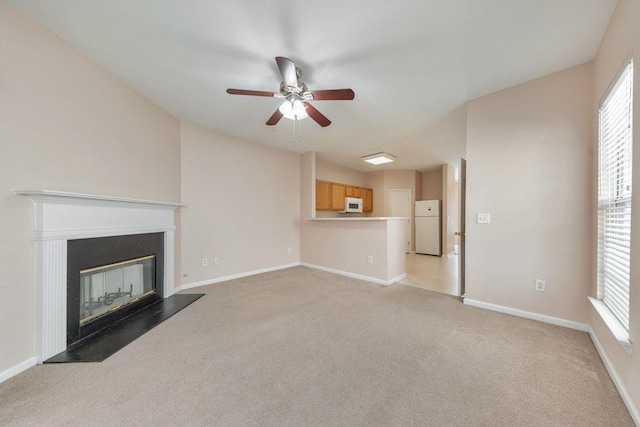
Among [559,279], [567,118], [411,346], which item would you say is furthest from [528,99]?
[411,346]

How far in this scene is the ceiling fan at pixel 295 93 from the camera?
1771 millimetres

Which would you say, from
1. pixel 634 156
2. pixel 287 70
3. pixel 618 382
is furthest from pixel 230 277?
pixel 634 156

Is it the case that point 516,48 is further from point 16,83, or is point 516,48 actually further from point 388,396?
point 16,83

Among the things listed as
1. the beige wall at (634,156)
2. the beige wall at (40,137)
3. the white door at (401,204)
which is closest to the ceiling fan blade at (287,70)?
the beige wall at (40,137)

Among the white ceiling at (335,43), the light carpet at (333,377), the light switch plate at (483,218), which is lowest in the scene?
the light carpet at (333,377)

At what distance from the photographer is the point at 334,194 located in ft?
18.7

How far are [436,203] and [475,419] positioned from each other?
235 inches

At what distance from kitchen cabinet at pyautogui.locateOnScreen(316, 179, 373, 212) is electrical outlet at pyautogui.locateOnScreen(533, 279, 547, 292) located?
12.7 feet

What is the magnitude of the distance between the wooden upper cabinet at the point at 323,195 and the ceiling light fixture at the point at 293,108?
9.87 feet

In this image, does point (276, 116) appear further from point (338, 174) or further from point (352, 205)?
point (352, 205)

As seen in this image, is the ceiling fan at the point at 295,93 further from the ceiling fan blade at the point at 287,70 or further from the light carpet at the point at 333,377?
the light carpet at the point at 333,377

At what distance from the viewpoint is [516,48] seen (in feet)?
6.16

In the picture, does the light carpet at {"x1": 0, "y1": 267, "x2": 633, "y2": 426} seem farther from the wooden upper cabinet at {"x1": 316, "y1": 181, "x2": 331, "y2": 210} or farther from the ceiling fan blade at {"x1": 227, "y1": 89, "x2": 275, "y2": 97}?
the wooden upper cabinet at {"x1": 316, "y1": 181, "x2": 331, "y2": 210}

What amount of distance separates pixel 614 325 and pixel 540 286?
87 cm
